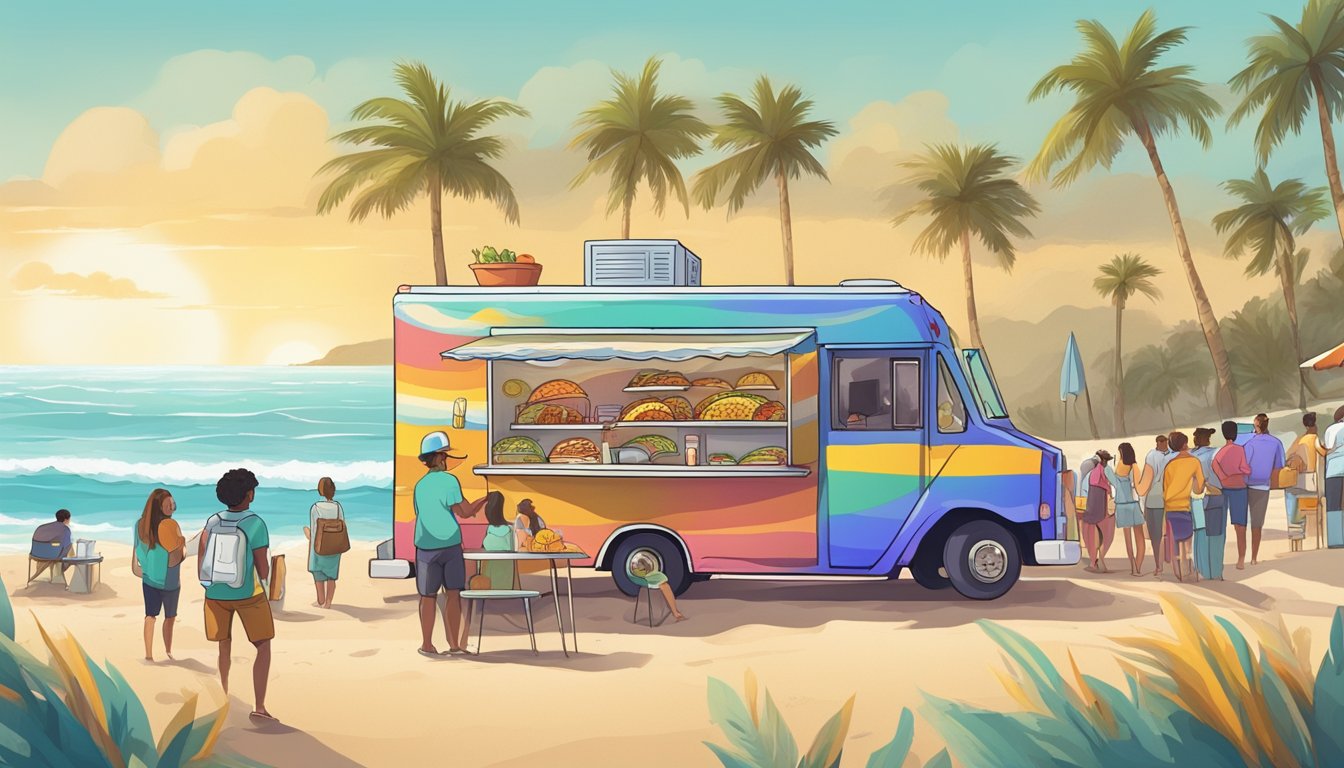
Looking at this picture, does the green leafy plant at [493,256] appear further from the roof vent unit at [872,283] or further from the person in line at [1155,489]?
the person in line at [1155,489]

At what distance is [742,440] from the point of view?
466 inches

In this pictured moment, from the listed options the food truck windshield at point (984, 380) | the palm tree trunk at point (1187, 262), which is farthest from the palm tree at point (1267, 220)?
the food truck windshield at point (984, 380)

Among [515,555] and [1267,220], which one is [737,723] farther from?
[1267,220]

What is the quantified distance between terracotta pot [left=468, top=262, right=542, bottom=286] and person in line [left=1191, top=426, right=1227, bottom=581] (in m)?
7.02

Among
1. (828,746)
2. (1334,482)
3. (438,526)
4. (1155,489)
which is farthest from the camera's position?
(1334,482)

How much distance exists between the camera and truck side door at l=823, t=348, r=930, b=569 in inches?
455

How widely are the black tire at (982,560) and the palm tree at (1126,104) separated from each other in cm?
2364

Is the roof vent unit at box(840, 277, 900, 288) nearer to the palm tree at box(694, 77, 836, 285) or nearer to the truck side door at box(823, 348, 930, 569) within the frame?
the truck side door at box(823, 348, 930, 569)

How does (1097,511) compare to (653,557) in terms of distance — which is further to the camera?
(1097,511)

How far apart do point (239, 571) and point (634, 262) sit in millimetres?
5558

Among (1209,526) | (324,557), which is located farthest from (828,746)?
(1209,526)

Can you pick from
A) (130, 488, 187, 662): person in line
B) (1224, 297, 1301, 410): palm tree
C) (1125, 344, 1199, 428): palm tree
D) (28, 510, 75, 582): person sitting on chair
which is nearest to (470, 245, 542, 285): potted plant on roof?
(130, 488, 187, 662): person in line

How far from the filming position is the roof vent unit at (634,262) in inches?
479

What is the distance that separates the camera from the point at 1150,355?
56.7m
